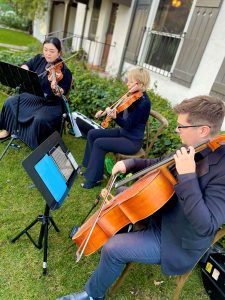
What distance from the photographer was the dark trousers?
2947mm

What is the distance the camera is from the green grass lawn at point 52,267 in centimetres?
196

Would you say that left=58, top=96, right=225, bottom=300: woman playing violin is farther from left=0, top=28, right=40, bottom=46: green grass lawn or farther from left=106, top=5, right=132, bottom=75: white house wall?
left=0, top=28, right=40, bottom=46: green grass lawn

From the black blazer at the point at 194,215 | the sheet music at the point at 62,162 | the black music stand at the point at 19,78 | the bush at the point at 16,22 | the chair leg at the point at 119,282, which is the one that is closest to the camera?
the black blazer at the point at 194,215

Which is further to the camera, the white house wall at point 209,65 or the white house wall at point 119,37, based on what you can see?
the white house wall at point 119,37

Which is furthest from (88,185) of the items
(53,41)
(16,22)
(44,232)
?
(16,22)

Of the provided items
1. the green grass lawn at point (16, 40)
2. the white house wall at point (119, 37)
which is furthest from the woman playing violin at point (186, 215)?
the green grass lawn at point (16, 40)

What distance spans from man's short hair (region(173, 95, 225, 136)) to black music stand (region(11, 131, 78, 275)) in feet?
3.07

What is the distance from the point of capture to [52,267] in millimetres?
2109

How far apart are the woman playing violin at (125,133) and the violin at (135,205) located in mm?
1167

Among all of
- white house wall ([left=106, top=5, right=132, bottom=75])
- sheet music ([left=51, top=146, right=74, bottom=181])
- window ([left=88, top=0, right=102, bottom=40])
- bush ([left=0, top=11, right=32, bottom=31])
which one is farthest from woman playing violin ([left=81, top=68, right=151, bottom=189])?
bush ([left=0, top=11, right=32, bottom=31])

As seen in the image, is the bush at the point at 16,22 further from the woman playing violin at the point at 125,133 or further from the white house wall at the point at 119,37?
the woman playing violin at the point at 125,133

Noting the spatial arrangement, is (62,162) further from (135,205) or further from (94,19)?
(94,19)

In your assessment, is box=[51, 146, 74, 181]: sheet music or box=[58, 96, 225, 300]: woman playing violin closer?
box=[58, 96, 225, 300]: woman playing violin

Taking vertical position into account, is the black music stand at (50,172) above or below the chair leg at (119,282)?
above
